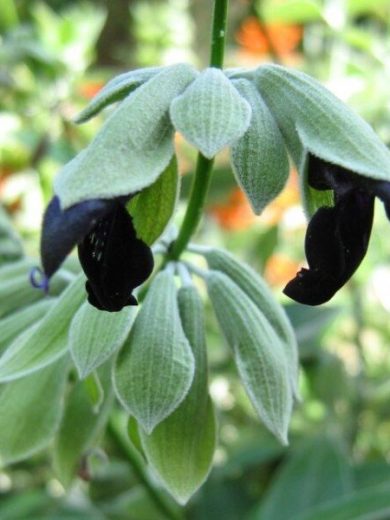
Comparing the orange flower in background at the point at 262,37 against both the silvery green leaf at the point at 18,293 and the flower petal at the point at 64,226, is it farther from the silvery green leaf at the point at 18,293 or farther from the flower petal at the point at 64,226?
the flower petal at the point at 64,226

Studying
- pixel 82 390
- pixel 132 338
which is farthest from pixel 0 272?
pixel 132 338

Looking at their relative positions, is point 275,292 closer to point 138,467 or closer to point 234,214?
point 234,214

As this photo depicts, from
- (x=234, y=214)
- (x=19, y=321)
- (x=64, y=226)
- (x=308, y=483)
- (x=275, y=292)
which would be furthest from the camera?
(x=234, y=214)

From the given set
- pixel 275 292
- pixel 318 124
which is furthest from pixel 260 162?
pixel 275 292

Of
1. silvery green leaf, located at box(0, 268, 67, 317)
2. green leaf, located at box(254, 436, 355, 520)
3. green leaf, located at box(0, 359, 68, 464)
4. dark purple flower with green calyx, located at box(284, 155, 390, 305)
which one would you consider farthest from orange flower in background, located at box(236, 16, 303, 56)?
dark purple flower with green calyx, located at box(284, 155, 390, 305)

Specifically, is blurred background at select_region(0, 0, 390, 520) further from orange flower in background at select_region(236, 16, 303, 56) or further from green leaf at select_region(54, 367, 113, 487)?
green leaf at select_region(54, 367, 113, 487)

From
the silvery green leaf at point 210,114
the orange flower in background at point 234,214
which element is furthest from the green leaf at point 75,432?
the orange flower in background at point 234,214

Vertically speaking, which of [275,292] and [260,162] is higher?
[260,162]
